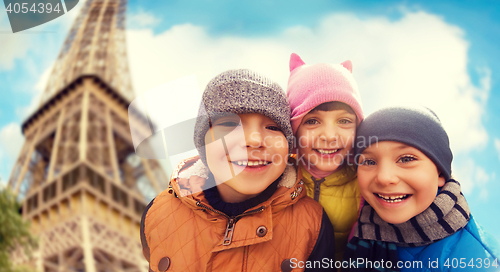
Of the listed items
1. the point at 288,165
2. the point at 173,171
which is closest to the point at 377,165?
the point at 288,165

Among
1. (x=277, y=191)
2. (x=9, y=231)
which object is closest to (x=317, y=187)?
(x=277, y=191)

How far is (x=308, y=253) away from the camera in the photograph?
1.58 meters

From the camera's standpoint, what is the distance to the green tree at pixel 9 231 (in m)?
5.86

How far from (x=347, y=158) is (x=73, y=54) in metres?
16.9

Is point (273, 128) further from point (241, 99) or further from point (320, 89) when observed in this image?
point (320, 89)

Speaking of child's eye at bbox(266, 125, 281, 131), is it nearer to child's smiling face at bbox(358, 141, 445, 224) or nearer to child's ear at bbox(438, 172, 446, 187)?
child's smiling face at bbox(358, 141, 445, 224)

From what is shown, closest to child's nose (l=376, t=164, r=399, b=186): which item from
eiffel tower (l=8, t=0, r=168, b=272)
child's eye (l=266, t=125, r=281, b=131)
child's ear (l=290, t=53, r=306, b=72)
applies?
child's eye (l=266, t=125, r=281, b=131)

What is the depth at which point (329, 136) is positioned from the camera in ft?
5.51

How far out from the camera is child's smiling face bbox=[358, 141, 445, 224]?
1.44m

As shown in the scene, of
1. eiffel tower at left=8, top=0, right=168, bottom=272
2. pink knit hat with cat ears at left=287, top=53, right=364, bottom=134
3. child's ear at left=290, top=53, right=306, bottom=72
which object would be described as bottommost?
eiffel tower at left=8, top=0, right=168, bottom=272

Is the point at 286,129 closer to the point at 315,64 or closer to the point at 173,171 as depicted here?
the point at 315,64

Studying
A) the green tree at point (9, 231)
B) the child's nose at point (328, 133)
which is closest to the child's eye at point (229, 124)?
the child's nose at point (328, 133)

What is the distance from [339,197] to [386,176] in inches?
20.0

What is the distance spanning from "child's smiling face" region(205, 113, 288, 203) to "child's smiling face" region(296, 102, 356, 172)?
0.24 metres
